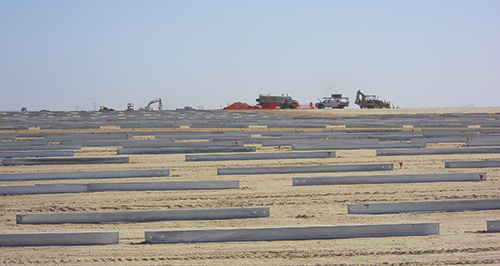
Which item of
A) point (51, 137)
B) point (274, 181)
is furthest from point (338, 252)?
point (51, 137)

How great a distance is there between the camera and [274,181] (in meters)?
8.72

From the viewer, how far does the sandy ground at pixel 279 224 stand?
193 inches

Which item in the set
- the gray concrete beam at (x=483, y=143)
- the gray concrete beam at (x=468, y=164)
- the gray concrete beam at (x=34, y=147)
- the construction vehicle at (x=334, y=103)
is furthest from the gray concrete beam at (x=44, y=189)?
the construction vehicle at (x=334, y=103)

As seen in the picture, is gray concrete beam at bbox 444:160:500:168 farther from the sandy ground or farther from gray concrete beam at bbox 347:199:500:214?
gray concrete beam at bbox 347:199:500:214

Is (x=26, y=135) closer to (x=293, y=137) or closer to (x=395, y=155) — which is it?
(x=293, y=137)

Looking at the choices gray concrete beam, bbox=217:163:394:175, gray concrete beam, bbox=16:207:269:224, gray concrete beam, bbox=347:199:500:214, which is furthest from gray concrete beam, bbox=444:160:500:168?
gray concrete beam, bbox=16:207:269:224

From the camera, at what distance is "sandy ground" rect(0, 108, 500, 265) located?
491 centimetres

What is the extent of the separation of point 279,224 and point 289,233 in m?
0.54

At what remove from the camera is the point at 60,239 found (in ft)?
17.6

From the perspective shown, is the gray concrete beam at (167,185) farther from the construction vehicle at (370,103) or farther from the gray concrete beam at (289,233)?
Answer: the construction vehicle at (370,103)

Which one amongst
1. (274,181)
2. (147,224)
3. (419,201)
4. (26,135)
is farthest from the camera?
(26,135)

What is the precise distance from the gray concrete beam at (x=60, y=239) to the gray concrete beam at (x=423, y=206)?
3212 mm

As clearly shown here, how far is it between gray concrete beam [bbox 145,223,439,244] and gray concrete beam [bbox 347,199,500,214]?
887mm

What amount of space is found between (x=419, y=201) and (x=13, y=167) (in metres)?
8.78
